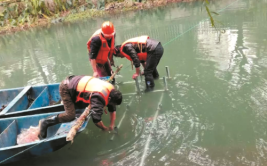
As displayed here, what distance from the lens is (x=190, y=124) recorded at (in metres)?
4.20

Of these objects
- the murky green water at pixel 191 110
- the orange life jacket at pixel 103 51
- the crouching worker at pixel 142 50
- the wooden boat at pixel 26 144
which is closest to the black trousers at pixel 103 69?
the orange life jacket at pixel 103 51

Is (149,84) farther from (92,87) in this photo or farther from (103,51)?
(92,87)

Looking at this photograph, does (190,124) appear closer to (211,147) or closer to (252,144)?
(211,147)

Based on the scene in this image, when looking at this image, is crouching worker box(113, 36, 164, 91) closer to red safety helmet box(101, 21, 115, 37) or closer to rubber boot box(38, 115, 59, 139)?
red safety helmet box(101, 21, 115, 37)

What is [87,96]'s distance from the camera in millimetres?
3500

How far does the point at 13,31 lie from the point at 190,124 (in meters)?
18.8

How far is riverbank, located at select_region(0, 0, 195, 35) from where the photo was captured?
1953 cm

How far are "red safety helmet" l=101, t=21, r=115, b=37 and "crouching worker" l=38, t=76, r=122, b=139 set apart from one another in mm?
1446

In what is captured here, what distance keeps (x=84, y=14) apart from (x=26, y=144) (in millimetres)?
18944

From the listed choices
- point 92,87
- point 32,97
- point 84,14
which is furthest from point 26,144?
point 84,14

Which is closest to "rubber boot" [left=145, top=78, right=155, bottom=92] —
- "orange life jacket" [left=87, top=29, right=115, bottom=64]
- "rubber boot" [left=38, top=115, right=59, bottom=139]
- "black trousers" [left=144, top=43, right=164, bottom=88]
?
"black trousers" [left=144, top=43, right=164, bottom=88]

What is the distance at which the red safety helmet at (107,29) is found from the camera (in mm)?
4707

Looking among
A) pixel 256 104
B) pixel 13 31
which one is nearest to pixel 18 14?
pixel 13 31

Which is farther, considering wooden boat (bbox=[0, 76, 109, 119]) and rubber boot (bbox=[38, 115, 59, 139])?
wooden boat (bbox=[0, 76, 109, 119])
